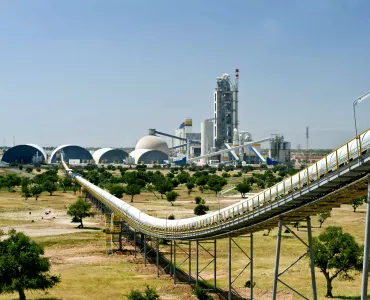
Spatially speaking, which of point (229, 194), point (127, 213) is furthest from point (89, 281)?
point (229, 194)

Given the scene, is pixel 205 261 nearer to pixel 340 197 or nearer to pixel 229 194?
pixel 340 197

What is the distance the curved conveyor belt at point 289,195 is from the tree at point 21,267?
1240cm

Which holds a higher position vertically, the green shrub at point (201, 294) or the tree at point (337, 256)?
the tree at point (337, 256)

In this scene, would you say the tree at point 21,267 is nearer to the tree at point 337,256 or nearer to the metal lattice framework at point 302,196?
the metal lattice framework at point 302,196

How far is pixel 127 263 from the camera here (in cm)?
6056

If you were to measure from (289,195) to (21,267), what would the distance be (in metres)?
21.2

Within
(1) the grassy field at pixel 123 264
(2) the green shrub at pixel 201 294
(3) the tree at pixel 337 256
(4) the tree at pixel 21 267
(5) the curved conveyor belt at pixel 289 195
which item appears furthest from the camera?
(1) the grassy field at pixel 123 264

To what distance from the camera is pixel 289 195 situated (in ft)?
103

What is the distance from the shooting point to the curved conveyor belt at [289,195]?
25.8 m

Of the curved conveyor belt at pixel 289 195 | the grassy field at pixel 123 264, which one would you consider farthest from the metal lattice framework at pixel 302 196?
the grassy field at pixel 123 264

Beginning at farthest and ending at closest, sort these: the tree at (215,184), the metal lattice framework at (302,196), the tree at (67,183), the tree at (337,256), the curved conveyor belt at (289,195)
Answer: the tree at (67,183) < the tree at (215,184) < the tree at (337,256) < the metal lattice framework at (302,196) < the curved conveyor belt at (289,195)

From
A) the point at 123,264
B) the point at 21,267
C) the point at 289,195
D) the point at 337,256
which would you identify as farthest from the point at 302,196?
the point at 123,264

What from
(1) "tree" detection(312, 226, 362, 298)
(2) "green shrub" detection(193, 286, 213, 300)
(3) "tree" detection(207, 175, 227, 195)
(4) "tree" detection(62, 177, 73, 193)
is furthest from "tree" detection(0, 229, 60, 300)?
(4) "tree" detection(62, 177, 73, 193)

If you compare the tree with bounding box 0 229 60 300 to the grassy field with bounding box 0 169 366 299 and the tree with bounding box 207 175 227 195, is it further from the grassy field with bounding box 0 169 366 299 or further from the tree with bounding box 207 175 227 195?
→ the tree with bounding box 207 175 227 195
